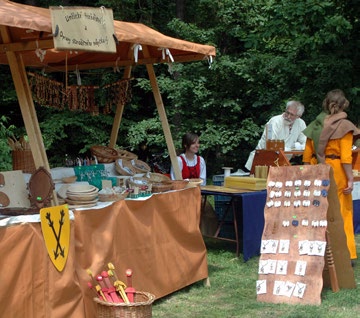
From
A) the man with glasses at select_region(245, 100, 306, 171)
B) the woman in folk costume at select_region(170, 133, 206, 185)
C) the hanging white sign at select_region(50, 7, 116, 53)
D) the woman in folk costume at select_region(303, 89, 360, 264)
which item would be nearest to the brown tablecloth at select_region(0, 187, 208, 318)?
the hanging white sign at select_region(50, 7, 116, 53)

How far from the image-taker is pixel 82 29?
3.68 metres

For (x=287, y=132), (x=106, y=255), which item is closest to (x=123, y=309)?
(x=106, y=255)

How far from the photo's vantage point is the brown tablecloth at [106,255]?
335 cm

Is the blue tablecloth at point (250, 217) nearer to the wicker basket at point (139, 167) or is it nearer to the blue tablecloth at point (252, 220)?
the blue tablecloth at point (252, 220)

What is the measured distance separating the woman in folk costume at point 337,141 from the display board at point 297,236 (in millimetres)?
526

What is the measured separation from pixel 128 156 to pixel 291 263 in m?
2.00

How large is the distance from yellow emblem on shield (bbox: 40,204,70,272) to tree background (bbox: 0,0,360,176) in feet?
19.4

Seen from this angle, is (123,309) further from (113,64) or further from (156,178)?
(113,64)

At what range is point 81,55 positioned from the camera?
229 inches

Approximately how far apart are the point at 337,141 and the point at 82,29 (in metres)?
2.62

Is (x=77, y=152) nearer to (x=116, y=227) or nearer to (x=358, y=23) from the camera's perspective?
(x=358, y=23)

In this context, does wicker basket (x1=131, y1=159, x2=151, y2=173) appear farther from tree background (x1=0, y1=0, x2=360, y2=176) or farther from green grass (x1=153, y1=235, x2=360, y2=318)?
tree background (x1=0, y1=0, x2=360, y2=176)

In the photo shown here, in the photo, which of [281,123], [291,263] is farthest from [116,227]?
[281,123]

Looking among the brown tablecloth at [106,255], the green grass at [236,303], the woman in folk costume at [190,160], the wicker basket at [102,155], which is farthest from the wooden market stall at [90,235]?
the woman in folk costume at [190,160]
